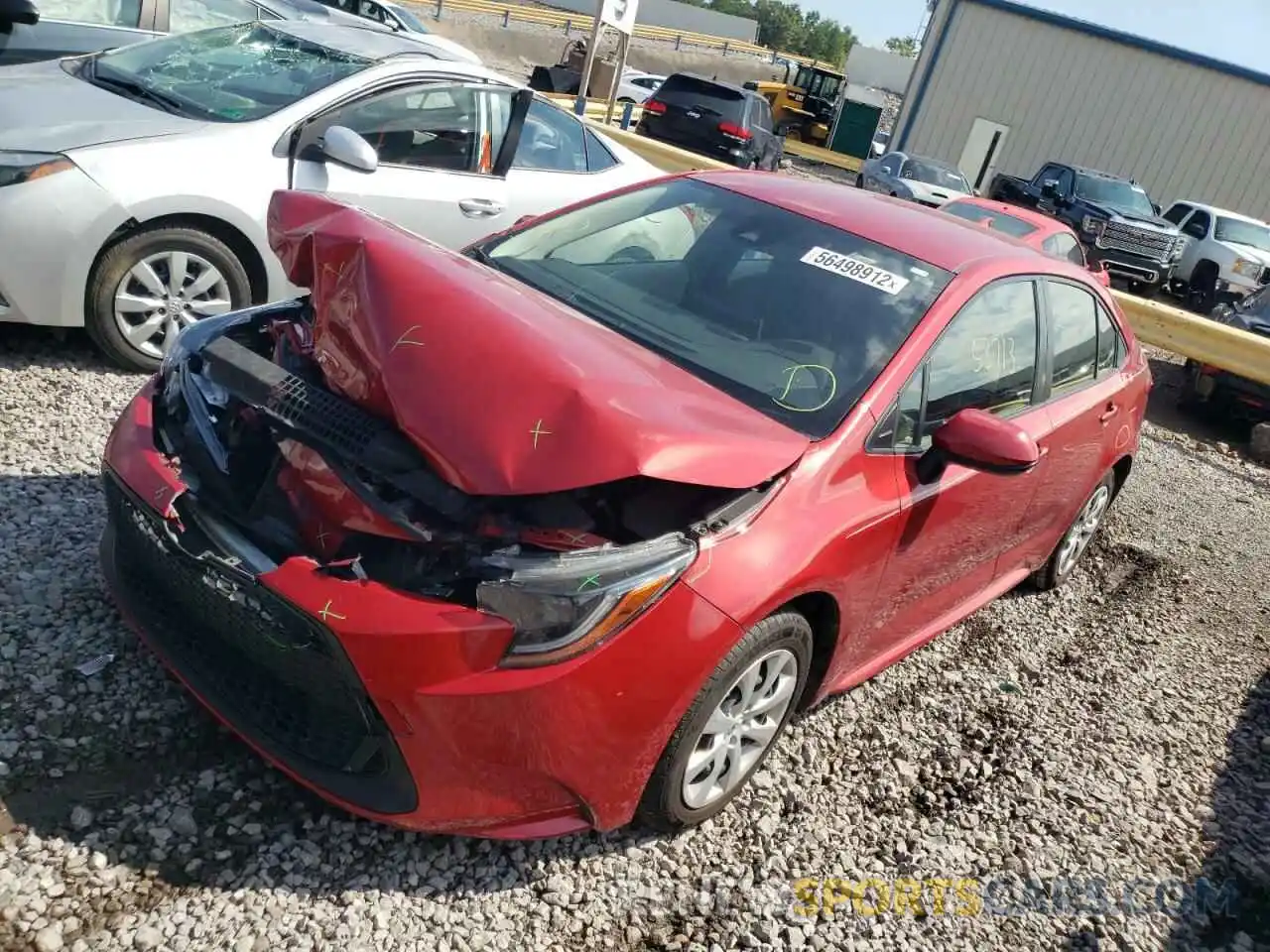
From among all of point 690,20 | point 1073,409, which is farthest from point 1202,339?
point 690,20

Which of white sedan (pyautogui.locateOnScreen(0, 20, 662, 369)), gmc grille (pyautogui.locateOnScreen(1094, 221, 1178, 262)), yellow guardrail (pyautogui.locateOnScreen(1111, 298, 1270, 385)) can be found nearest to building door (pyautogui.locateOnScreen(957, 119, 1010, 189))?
gmc grille (pyautogui.locateOnScreen(1094, 221, 1178, 262))

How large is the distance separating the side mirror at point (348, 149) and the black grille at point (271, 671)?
7.78ft

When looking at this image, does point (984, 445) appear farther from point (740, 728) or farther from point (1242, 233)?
point (1242, 233)

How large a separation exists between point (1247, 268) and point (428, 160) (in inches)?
659

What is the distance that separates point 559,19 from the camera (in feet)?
142

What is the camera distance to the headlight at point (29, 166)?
4.13 m

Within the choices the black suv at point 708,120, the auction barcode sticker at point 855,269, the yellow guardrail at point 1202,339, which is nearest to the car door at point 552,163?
the auction barcode sticker at point 855,269

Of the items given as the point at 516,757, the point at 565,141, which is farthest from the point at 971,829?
the point at 565,141

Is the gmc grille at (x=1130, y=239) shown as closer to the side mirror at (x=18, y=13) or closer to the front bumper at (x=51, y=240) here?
the side mirror at (x=18, y=13)

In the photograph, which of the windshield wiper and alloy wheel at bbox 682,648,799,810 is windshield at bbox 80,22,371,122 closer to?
the windshield wiper

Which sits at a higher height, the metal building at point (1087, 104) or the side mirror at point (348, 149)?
the metal building at point (1087, 104)

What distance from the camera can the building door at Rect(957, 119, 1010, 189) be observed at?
28.0 metres

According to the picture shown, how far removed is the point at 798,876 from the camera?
289 centimetres

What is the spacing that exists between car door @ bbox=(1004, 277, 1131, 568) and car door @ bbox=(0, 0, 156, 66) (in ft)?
20.5
